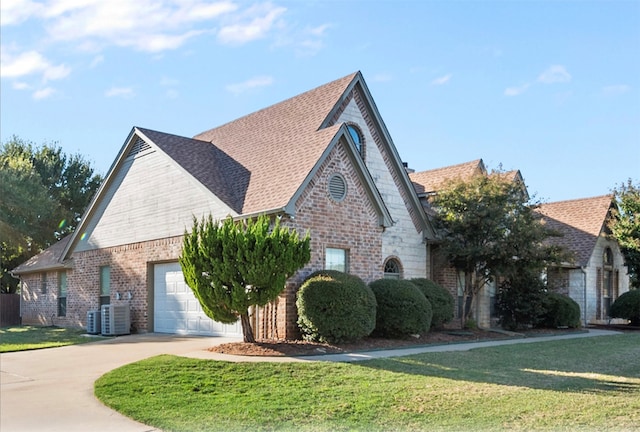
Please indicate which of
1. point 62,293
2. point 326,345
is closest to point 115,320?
point 62,293

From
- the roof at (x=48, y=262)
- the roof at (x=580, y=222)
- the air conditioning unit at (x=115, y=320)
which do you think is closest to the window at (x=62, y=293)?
the roof at (x=48, y=262)

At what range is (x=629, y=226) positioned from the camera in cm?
2956

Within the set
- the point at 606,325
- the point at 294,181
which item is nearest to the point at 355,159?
the point at 294,181

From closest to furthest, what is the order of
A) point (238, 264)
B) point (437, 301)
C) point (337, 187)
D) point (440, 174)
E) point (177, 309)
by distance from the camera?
1. point (238, 264)
2. point (337, 187)
3. point (437, 301)
4. point (177, 309)
5. point (440, 174)

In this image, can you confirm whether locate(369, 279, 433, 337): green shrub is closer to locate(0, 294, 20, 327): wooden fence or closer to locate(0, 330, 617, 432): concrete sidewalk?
locate(0, 330, 617, 432): concrete sidewalk

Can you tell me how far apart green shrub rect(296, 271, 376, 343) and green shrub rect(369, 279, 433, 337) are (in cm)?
119

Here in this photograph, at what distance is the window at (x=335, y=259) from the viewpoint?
18578 mm

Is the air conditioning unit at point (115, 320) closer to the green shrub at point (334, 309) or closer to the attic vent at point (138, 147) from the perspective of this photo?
the attic vent at point (138, 147)

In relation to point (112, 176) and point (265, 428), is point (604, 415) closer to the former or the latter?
point (265, 428)

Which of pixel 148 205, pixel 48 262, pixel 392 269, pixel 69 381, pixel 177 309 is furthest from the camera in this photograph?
pixel 48 262

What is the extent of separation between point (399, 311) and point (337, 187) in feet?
12.8

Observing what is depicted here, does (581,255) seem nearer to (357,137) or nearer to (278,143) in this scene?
(357,137)

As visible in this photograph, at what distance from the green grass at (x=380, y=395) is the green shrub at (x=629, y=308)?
15.4 m

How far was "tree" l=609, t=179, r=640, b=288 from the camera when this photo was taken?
29391mm
